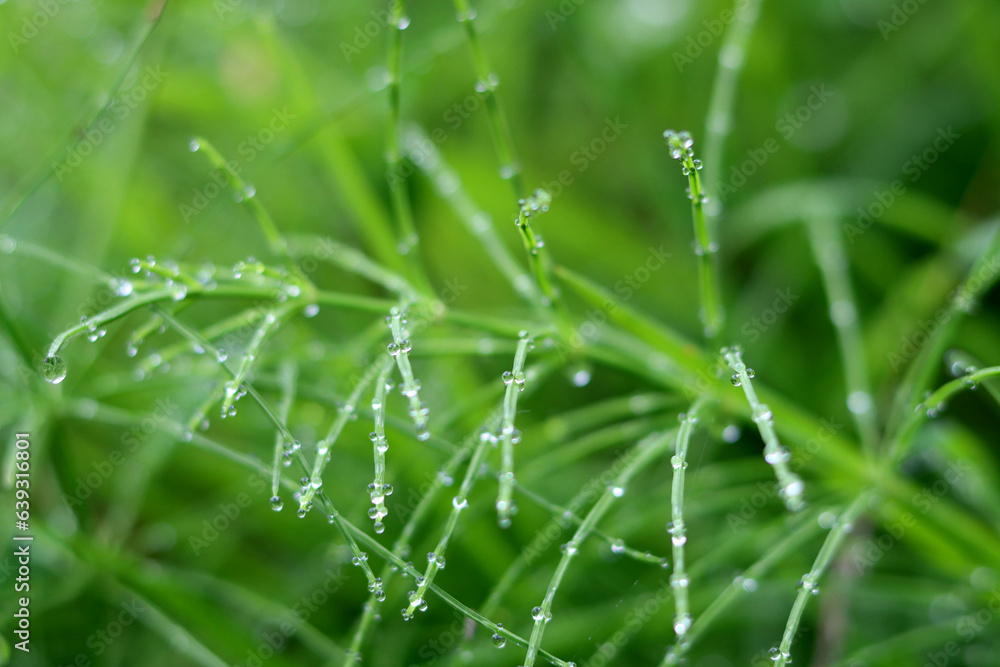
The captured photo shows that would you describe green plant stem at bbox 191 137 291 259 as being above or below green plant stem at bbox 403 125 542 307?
below

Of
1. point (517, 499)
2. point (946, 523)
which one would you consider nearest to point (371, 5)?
point (517, 499)

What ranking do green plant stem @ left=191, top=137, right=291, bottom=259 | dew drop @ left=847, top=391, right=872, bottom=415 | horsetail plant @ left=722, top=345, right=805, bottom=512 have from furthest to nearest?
dew drop @ left=847, top=391, right=872, bottom=415 → green plant stem @ left=191, top=137, right=291, bottom=259 → horsetail plant @ left=722, top=345, right=805, bottom=512

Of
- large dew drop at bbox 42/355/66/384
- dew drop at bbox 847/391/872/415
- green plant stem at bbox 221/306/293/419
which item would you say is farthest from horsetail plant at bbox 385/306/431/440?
dew drop at bbox 847/391/872/415

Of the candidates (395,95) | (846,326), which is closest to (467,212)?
(395,95)

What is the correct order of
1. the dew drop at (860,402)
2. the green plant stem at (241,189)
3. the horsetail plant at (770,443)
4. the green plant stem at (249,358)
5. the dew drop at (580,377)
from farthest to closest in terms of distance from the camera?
the dew drop at (860,402) → the dew drop at (580,377) → the green plant stem at (241,189) → the green plant stem at (249,358) → the horsetail plant at (770,443)

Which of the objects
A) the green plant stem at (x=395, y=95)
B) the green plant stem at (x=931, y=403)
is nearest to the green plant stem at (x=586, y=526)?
the green plant stem at (x=931, y=403)

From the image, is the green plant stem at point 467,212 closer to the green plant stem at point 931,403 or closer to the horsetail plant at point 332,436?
the horsetail plant at point 332,436

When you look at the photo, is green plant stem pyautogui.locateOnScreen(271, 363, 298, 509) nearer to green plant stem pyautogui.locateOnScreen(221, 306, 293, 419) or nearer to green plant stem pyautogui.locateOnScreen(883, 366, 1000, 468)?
green plant stem pyautogui.locateOnScreen(221, 306, 293, 419)

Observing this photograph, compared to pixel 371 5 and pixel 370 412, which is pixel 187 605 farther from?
pixel 371 5
